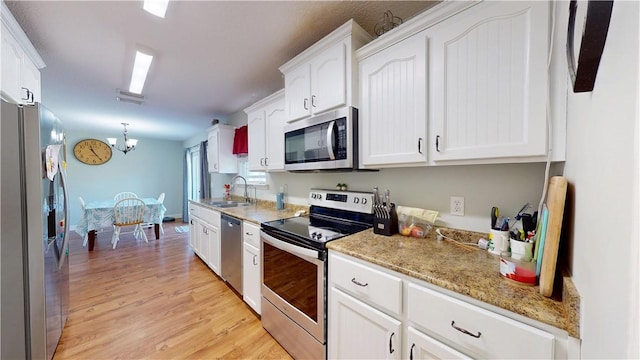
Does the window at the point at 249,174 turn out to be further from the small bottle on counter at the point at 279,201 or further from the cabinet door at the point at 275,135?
the cabinet door at the point at 275,135

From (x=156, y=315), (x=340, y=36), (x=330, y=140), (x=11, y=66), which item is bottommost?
(x=156, y=315)

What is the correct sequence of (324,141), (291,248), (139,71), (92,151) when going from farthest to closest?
(92,151), (139,71), (324,141), (291,248)

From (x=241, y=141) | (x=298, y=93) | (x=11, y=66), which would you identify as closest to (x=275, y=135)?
(x=298, y=93)

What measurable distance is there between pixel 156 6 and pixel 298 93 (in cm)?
102

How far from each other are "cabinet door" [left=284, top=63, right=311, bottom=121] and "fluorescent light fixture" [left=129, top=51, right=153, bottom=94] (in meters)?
1.24

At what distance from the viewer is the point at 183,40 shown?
1.75 m

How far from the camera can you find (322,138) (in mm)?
1682

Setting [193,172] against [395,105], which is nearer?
[395,105]

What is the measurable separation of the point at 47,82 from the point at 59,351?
2.71m

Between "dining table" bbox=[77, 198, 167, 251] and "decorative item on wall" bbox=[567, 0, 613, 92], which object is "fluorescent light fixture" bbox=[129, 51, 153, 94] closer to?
"dining table" bbox=[77, 198, 167, 251]

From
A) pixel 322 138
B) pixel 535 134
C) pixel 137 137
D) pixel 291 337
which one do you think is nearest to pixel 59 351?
pixel 291 337

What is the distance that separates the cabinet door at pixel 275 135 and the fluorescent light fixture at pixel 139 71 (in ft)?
3.63

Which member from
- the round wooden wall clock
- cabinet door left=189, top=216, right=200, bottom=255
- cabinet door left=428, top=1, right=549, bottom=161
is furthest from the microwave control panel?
the round wooden wall clock

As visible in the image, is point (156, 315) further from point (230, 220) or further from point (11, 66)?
point (11, 66)
